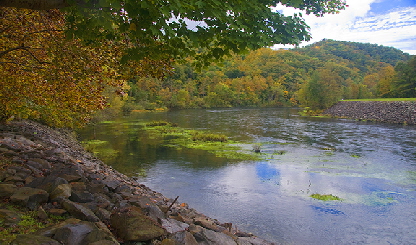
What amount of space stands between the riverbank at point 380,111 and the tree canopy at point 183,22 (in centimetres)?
4550

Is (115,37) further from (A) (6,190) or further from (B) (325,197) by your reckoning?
(B) (325,197)

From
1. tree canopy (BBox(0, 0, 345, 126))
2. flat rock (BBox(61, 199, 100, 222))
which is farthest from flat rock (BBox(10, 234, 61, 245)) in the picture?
tree canopy (BBox(0, 0, 345, 126))

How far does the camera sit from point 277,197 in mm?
13219

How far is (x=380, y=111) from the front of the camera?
51281 millimetres

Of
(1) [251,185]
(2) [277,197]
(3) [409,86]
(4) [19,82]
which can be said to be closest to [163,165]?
(1) [251,185]

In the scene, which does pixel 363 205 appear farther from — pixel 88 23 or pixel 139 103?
pixel 139 103

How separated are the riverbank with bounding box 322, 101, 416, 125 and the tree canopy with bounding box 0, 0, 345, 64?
45.5 meters

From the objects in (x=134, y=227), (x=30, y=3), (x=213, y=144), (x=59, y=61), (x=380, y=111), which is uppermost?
(x=30, y=3)

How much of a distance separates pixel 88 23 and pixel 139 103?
8510 cm

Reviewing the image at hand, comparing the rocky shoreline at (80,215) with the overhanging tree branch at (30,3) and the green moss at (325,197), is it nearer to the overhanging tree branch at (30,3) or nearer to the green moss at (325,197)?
the overhanging tree branch at (30,3)

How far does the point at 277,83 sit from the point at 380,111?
93.3m

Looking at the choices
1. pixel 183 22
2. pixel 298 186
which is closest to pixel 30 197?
pixel 183 22

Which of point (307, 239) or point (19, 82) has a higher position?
point (19, 82)

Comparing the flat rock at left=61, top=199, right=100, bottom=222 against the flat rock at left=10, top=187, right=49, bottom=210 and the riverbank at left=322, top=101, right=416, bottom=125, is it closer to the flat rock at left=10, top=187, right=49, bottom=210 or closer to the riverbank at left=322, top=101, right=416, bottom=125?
the flat rock at left=10, top=187, right=49, bottom=210
